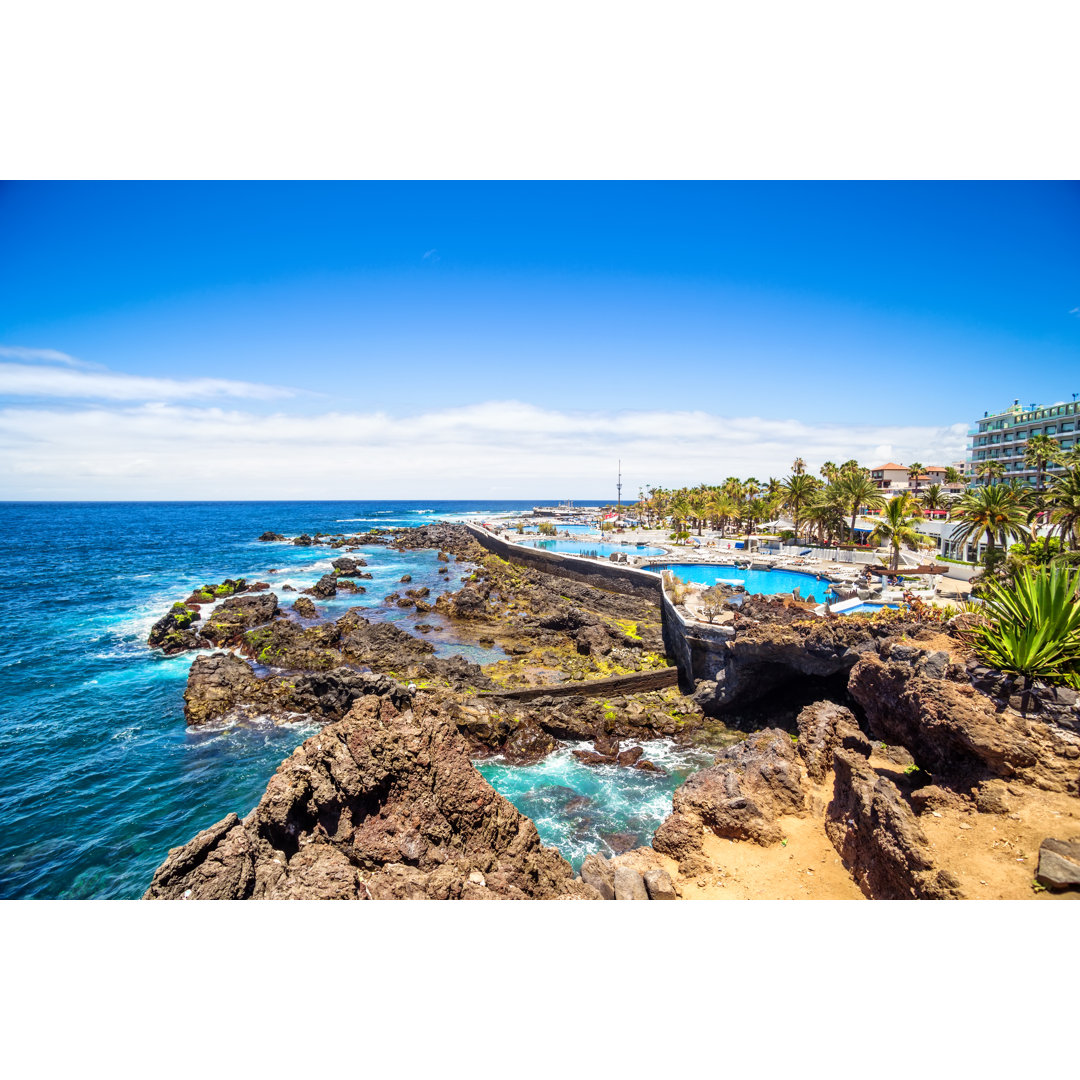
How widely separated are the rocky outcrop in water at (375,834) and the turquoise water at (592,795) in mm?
5804

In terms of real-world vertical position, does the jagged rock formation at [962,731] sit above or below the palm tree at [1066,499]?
below

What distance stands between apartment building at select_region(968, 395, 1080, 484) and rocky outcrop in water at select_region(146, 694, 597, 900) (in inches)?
2667

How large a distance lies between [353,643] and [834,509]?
148 ft

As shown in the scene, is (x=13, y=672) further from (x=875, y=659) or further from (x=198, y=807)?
(x=875, y=659)

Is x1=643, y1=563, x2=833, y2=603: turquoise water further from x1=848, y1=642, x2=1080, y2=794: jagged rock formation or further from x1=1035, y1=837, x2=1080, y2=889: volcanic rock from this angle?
x1=1035, y1=837, x2=1080, y2=889: volcanic rock

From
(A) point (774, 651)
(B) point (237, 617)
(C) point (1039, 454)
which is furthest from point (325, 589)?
(C) point (1039, 454)

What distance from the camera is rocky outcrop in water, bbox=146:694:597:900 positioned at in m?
6.65

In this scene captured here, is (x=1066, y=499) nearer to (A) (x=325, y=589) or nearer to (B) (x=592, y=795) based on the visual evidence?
(B) (x=592, y=795)

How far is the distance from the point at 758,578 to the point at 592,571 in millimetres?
13984

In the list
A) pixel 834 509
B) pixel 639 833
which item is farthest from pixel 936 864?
pixel 834 509

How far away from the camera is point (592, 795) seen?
1638 centimetres

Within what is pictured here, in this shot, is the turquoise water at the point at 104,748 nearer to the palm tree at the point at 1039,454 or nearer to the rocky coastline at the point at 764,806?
the rocky coastline at the point at 764,806

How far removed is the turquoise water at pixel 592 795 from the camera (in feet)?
46.4

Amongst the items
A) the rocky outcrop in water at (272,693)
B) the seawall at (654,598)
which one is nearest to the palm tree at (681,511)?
the seawall at (654,598)
